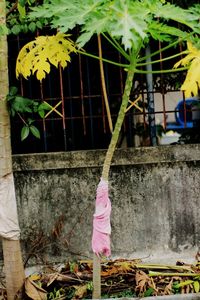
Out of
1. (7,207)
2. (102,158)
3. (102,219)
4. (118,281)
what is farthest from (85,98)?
(118,281)

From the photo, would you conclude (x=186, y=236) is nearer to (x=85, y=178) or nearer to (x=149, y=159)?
(x=149, y=159)

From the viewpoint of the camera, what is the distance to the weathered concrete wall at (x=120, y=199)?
14.5ft

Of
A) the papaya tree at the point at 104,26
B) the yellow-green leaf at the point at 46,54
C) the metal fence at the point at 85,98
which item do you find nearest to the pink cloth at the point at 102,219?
the papaya tree at the point at 104,26

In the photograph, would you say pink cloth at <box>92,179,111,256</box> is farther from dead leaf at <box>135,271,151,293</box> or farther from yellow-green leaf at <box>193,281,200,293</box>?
yellow-green leaf at <box>193,281,200,293</box>

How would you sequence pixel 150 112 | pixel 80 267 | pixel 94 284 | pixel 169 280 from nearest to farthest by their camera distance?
pixel 94 284 < pixel 169 280 < pixel 80 267 < pixel 150 112

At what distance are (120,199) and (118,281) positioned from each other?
Answer: 806 millimetres

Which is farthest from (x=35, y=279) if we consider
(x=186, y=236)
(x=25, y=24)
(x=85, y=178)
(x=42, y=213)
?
(x=25, y=24)

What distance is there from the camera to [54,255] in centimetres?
448

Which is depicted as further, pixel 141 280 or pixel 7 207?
pixel 141 280

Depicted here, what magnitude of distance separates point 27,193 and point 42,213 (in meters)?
0.25

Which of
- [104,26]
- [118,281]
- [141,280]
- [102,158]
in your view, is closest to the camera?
[104,26]

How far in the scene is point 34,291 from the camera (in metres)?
3.83

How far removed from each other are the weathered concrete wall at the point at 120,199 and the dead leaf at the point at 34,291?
22.3 inches

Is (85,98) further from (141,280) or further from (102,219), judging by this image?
(141,280)
